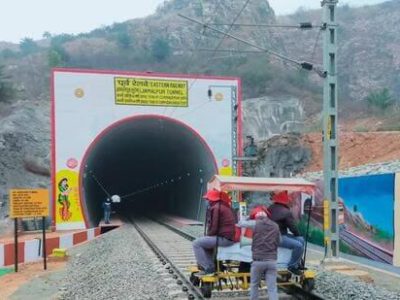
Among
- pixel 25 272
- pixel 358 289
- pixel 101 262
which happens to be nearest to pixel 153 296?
pixel 358 289

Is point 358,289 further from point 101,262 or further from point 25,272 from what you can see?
point 25,272

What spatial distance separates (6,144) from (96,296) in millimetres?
29722

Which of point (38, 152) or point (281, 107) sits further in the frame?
point (281, 107)

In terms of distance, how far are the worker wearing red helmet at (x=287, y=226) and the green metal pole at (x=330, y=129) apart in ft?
12.1

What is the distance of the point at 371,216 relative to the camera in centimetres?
1334

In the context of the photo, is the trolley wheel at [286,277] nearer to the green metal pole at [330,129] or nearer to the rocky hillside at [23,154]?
the green metal pole at [330,129]

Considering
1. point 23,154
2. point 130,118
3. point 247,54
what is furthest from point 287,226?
point 247,54

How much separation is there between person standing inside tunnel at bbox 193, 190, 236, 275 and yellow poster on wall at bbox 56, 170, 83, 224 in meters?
17.6

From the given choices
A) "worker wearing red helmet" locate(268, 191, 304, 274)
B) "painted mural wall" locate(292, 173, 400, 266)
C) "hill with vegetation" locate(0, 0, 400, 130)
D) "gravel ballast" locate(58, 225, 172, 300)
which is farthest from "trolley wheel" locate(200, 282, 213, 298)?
"hill with vegetation" locate(0, 0, 400, 130)

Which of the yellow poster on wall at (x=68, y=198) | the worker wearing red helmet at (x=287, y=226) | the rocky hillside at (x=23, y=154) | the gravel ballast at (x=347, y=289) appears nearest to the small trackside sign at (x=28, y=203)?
the gravel ballast at (x=347, y=289)

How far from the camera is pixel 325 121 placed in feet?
42.0

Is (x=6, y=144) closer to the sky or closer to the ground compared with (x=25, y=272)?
closer to the sky

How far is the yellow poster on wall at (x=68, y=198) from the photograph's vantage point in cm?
2531

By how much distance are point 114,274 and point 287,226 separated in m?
4.84
